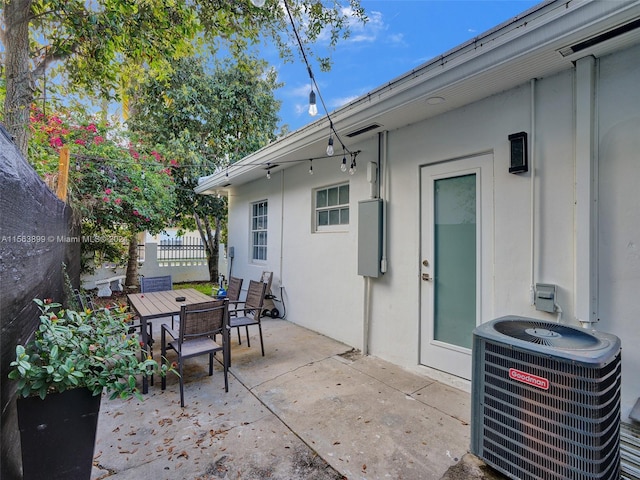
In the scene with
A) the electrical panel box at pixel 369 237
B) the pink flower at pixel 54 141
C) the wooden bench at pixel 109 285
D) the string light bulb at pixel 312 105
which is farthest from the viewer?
the wooden bench at pixel 109 285

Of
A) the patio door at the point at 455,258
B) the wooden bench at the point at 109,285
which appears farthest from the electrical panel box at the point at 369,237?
the wooden bench at the point at 109,285

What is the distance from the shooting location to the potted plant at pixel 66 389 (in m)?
1.39

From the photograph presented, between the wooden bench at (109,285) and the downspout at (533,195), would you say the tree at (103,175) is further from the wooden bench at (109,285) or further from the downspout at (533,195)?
the downspout at (533,195)

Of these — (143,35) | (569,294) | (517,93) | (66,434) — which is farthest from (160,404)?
(517,93)

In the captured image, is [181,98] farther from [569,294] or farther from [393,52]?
[569,294]

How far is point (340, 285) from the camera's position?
14.6 ft

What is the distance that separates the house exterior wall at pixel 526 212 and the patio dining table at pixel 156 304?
200 centimetres

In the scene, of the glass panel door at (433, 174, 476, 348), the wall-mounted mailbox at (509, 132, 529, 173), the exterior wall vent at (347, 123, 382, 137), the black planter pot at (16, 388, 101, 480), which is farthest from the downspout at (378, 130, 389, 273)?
the black planter pot at (16, 388, 101, 480)

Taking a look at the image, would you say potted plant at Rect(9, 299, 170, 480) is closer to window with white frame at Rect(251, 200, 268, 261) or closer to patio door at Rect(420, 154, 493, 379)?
patio door at Rect(420, 154, 493, 379)

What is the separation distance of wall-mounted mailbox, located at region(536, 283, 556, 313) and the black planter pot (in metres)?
3.03

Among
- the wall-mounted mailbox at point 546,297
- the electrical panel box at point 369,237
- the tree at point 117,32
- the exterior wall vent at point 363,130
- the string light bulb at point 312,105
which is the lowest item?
the wall-mounted mailbox at point 546,297

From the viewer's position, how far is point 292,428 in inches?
92.0

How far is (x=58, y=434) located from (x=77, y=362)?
15.3 inches

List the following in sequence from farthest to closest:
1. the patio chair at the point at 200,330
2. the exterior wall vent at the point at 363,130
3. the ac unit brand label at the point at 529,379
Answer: the exterior wall vent at the point at 363,130, the patio chair at the point at 200,330, the ac unit brand label at the point at 529,379
